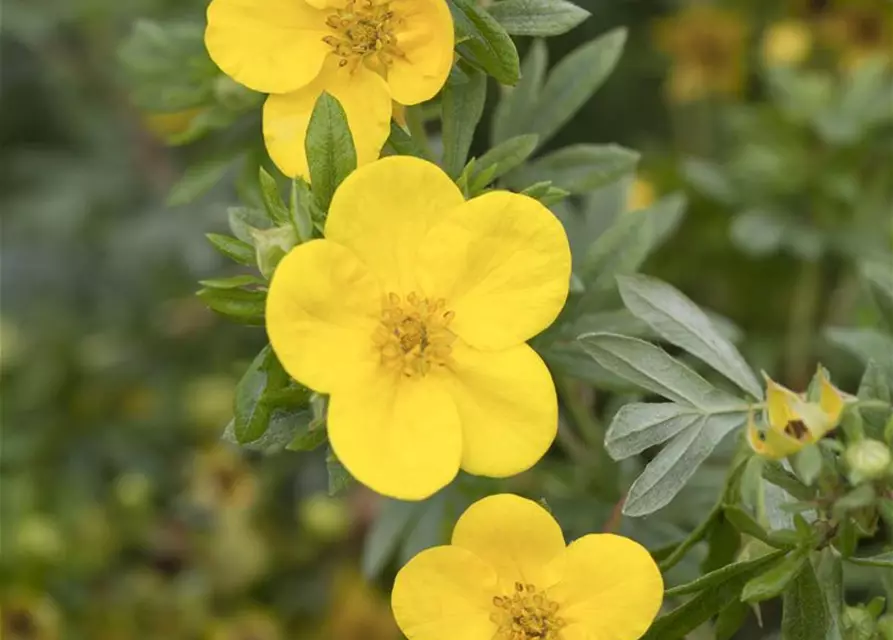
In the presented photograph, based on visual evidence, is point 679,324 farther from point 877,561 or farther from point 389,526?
point 389,526

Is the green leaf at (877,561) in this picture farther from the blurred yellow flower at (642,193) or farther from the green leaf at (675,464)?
the blurred yellow flower at (642,193)

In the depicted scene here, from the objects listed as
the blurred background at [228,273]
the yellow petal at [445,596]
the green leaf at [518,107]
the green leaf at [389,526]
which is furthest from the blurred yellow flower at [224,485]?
the yellow petal at [445,596]

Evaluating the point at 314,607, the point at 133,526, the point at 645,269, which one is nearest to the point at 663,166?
the point at 645,269

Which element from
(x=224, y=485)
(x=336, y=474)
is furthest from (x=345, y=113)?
(x=224, y=485)

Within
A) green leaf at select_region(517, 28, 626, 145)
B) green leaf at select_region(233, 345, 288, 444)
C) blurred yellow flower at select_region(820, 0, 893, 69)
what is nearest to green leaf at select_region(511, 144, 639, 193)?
green leaf at select_region(517, 28, 626, 145)

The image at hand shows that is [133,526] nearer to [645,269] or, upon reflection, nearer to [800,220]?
[645,269]

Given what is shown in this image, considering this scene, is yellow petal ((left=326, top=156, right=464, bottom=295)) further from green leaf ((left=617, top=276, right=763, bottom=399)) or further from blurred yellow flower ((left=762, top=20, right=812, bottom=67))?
blurred yellow flower ((left=762, top=20, right=812, bottom=67))
